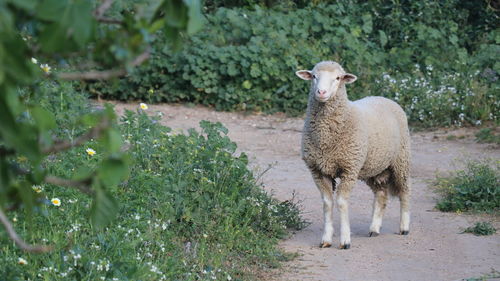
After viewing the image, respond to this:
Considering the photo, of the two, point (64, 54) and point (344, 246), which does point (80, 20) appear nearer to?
point (64, 54)

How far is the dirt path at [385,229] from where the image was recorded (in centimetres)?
684

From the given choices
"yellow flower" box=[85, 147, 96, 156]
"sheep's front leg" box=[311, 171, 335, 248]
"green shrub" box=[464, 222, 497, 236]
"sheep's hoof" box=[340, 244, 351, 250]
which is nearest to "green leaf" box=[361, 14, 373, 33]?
"green shrub" box=[464, 222, 497, 236]

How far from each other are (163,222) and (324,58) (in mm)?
8455

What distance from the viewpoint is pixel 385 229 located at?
27.7 feet

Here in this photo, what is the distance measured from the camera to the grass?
521 cm

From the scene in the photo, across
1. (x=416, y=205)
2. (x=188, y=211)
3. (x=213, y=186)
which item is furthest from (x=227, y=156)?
(x=416, y=205)

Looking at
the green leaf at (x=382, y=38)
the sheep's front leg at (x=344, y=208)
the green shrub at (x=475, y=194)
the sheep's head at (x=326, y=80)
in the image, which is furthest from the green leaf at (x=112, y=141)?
the green leaf at (x=382, y=38)

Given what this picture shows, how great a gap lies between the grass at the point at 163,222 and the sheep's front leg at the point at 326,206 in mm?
428

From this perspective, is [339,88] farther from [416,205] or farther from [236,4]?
[236,4]

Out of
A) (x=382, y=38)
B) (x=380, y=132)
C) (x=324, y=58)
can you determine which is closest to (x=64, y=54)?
(x=380, y=132)

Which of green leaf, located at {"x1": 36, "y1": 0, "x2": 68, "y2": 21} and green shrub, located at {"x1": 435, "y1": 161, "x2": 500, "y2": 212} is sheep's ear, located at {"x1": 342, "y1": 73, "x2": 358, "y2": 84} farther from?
green leaf, located at {"x1": 36, "y1": 0, "x2": 68, "y2": 21}

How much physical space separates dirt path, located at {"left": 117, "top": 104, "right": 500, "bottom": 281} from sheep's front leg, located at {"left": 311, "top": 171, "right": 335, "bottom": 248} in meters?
0.10

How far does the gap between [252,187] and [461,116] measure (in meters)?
5.80

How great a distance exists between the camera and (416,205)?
9.27 meters
